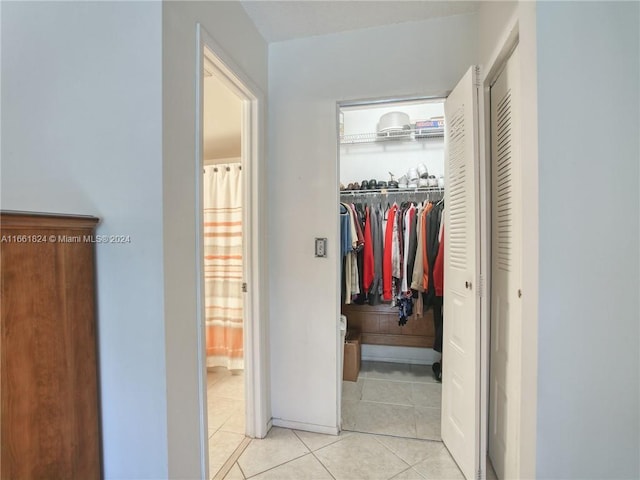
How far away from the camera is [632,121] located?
78cm

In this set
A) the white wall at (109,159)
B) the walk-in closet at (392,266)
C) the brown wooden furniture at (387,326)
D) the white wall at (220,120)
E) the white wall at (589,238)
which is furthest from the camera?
the brown wooden furniture at (387,326)

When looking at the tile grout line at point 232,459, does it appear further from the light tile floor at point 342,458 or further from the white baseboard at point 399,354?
the white baseboard at point 399,354

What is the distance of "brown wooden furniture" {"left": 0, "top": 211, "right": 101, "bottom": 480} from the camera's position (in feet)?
2.85

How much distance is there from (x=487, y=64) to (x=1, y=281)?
2.14m

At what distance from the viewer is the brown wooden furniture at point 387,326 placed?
2.86m

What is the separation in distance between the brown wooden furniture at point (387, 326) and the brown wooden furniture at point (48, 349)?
2.28 metres

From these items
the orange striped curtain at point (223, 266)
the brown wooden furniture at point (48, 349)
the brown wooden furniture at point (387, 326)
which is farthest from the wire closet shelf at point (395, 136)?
the brown wooden furniture at point (48, 349)

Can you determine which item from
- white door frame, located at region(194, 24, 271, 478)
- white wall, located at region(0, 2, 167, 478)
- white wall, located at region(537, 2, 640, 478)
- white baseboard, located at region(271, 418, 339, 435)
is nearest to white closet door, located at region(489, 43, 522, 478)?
white wall, located at region(537, 2, 640, 478)

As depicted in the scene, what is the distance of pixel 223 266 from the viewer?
2.67 meters

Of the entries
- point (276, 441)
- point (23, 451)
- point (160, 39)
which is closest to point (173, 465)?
point (23, 451)

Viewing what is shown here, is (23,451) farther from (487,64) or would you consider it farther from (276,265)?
(487,64)

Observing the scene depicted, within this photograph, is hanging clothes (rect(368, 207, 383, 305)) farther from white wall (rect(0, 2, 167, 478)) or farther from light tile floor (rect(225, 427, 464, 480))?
white wall (rect(0, 2, 167, 478))

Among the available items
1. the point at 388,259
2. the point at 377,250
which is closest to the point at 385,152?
the point at 377,250

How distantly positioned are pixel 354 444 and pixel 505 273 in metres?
1.34
